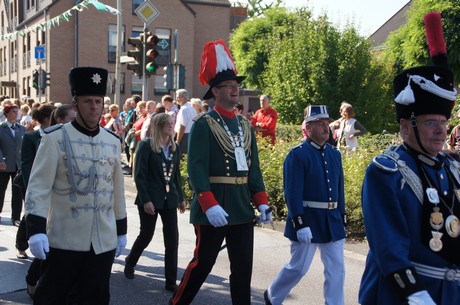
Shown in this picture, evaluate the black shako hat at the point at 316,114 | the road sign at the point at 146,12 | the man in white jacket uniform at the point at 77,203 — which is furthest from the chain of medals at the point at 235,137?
the road sign at the point at 146,12

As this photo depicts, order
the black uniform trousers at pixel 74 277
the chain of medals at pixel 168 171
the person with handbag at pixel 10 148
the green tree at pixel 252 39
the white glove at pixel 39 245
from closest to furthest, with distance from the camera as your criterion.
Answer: the white glove at pixel 39 245, the black uniform trousers at pixel 74 277, the chain of medals at pixel 168 171, the person with handbag at pixel 10 148, the green tree at pixel 252 39

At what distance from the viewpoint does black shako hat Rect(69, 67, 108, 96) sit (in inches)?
173

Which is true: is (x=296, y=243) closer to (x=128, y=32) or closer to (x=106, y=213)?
(x=106, y=213)

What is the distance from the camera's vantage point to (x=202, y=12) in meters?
48.2

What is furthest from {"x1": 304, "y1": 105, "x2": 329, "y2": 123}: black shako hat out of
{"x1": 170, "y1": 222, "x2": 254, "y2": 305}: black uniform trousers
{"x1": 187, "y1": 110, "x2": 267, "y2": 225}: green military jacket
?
{"x1": 170, "y1": 222, "x2": 254, "y2": 305}: black uniform trousers

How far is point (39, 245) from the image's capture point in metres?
3.96

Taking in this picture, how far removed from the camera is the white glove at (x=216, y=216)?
4617 millimetres

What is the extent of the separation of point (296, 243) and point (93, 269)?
188cm

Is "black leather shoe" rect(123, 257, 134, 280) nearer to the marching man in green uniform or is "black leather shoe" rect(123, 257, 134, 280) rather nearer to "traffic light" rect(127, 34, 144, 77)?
the marching man in green uniform

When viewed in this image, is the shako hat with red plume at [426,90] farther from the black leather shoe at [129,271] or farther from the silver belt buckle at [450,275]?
the black leather shoe at [129,271]

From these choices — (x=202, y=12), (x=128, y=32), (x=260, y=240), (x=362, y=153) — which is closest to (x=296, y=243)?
(x=260, y=240)

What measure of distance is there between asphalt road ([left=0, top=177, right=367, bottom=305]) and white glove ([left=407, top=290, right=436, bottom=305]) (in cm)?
321

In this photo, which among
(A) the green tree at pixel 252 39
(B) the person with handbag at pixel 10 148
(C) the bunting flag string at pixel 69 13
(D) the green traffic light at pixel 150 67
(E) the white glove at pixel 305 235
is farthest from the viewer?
(A) the green tree at pixel 252 39

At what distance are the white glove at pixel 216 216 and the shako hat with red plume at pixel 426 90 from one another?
1.81m
